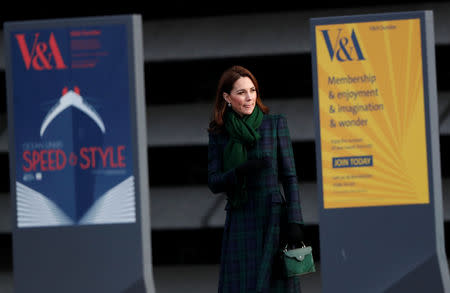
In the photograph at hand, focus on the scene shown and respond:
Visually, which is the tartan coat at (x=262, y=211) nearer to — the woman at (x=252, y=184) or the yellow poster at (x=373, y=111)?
the woman at (x=252, y=184)

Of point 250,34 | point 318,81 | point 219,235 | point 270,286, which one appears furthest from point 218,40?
point 270,286

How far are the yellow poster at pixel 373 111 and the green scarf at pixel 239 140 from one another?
84 centimetres

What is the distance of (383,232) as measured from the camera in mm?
4668

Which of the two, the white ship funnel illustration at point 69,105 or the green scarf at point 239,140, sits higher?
the white ship funnel illustration at point 69,105

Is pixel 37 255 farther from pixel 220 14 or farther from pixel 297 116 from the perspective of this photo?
pixel 220 14

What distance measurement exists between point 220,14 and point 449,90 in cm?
241

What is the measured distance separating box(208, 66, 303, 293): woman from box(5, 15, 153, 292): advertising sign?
59 cm

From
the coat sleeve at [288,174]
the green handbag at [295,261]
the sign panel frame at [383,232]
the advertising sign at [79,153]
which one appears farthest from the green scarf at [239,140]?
the sign panel frame at [383,232]

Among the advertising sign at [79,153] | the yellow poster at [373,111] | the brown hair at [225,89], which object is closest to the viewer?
the brown hair at [225,89]

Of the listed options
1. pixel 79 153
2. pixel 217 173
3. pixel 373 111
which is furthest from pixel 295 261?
pixel 79 153

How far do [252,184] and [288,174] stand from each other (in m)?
0.21

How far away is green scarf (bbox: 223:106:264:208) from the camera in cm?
389

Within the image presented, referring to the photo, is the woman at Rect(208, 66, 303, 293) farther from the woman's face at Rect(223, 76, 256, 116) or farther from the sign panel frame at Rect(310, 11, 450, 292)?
the sign panel frame at Rect(310, 11, 450, 292)

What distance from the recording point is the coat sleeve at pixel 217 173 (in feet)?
12.7
